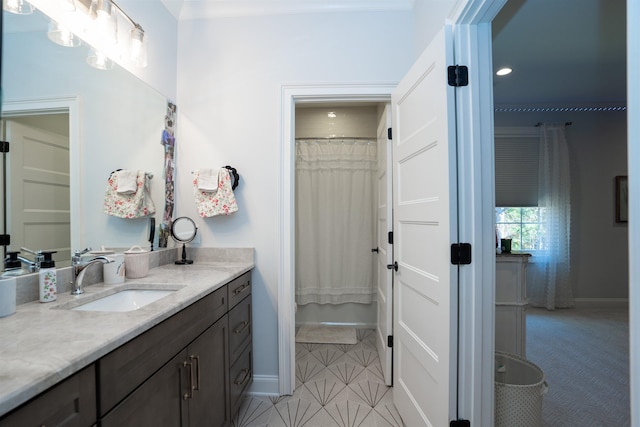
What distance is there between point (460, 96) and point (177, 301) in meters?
1.49

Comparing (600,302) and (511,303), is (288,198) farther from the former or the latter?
(600,302)

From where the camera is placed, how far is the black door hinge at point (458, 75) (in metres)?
1.25

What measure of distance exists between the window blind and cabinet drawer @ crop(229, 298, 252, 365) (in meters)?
3.56

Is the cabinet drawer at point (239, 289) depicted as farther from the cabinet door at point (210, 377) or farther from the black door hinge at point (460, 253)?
the black door hinge at point (460, 253)

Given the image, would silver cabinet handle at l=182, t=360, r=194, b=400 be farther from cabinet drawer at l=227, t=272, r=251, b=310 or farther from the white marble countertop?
cabinet drawer at l=227, t=272, r=251, b=310

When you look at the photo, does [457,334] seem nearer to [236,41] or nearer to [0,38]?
[0,38]

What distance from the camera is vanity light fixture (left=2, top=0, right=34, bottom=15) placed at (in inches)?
40.8

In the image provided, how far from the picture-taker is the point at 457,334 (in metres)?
1.25

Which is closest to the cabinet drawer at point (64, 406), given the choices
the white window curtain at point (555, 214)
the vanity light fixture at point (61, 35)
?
the vanity light fixture at point (61, 35)

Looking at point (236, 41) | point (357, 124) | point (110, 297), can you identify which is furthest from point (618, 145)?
point (110, 297)

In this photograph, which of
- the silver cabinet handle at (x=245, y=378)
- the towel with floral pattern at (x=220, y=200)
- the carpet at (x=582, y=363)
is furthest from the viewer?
the towel with floral pattern at (x=220, y=200)

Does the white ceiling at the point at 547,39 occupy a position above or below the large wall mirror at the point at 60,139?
above

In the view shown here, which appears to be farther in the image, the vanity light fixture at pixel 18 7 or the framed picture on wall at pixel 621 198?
the framed picture on wall at pixel 621 198

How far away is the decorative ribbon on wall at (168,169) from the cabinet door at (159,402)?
1067 mm
